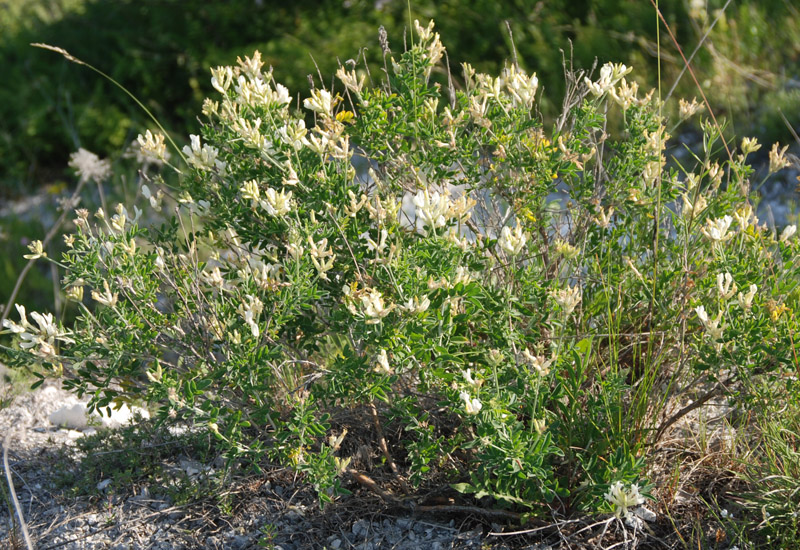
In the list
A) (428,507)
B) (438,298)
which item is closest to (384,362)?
(438,298)

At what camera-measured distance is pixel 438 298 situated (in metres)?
2.03

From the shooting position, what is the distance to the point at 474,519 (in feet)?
7.49

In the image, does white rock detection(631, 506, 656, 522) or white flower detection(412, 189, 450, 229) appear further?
white rock detection(631, 506, 656, 522)

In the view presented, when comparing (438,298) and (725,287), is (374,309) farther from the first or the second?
(725,287)

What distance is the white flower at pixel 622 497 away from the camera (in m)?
1.87

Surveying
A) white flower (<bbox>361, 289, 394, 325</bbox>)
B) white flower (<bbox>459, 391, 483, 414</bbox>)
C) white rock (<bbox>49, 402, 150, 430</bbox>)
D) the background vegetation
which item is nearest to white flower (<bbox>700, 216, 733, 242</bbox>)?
white flower (<bbox>459, 391, 483, 414</bbox>)

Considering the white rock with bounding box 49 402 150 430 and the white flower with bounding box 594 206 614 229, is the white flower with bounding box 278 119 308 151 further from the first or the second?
the white rock with bounding box 49 402 150 430

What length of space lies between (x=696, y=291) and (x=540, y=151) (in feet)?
1.94

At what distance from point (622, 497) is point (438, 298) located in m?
0.62

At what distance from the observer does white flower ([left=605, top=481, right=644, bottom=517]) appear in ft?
6.13

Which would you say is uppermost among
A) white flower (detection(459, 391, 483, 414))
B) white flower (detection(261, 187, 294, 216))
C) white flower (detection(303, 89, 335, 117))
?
white flower (detection(303, 89, 335, 117))

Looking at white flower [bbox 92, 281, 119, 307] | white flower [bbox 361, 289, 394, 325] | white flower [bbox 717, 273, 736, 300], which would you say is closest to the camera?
white flower [bbox 361, 289, 394, 325]

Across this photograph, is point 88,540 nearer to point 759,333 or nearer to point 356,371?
point 356,371

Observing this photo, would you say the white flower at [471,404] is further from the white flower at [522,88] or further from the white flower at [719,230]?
A: the white flower at [522,88]
